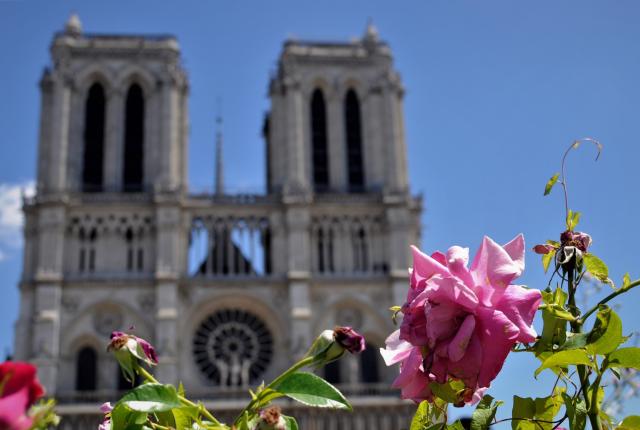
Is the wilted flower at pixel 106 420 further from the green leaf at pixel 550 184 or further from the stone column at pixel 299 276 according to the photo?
the stone column at pixel 299 276

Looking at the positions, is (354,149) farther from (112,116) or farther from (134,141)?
(112,116)

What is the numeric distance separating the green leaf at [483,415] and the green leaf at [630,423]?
0.76 feet

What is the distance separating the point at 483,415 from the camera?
188cm

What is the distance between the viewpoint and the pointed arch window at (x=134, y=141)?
36469mm

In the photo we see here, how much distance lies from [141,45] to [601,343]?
37.4m

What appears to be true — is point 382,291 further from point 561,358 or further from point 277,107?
point 561,358

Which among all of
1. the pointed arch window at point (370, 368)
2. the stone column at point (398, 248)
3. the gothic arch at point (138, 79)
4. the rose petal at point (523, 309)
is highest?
the gothic arch at point (138, 79)

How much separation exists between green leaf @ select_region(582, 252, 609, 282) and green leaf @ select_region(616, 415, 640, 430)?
275 mm

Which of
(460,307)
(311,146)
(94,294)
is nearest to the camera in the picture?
(460,307)

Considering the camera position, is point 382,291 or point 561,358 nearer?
point 561,358

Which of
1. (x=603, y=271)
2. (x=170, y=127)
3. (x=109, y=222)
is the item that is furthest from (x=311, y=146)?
(x=603, y=271)

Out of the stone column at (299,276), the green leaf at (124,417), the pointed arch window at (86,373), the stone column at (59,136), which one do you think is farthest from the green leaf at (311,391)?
the stone column at (59,136)

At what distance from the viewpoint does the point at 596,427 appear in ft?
5.72

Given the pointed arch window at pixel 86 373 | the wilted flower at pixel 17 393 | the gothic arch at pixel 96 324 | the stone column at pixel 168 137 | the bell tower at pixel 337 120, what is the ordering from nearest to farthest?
the wilted flower at pixel 17 393 → the gothic arch at pixel 96 324 → the pointed arch window at pixel 86 373 → the stone column at pixel 168 137 → the bell tower at pixel 337 120
